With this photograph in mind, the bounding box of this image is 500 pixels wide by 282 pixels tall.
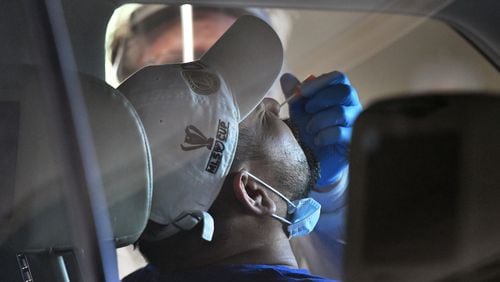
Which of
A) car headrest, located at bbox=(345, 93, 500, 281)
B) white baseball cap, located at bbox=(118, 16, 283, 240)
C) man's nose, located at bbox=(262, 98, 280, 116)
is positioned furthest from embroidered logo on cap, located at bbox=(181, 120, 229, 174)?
car headrest, located at bbox=(345, 93, 500, 281)

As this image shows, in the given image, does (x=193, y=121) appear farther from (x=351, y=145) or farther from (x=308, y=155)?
(x=351, y=145)

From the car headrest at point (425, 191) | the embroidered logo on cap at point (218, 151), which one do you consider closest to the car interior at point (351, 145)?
the car headrest at point (425, 191)

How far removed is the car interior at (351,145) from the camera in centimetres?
90

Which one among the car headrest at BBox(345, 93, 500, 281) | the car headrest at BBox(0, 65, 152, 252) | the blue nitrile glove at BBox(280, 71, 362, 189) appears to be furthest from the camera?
the blue nitrile glove at BBox(280, 71, 362, 189)

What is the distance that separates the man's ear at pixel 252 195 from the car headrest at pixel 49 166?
0.53 ft

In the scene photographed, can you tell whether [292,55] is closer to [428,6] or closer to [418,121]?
[428,6]

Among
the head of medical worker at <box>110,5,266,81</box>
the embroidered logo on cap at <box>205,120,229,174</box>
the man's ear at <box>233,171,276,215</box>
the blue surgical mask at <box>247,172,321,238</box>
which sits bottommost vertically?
the blue surgical mask at <box>247,172,321,238</box>

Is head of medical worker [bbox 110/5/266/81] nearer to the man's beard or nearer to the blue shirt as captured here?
the man's beard

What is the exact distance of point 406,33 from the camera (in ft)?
4.40

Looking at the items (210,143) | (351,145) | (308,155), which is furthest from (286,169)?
(351,145)

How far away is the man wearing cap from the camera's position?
3.84 feet

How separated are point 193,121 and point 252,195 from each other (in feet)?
0.51

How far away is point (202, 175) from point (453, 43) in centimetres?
56

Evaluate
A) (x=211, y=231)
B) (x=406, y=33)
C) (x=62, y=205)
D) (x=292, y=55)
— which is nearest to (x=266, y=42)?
(x=292, y=55)
